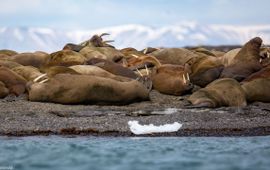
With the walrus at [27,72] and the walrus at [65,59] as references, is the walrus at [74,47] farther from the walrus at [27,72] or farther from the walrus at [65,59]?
the walrus at [27,72]

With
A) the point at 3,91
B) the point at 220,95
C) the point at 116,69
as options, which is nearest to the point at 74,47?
the point at 116,69

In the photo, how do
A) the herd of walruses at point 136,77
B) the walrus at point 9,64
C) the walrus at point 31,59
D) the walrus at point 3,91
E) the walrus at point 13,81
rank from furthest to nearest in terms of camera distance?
the walrus at point 31,59 < the walrus at point 9,64 < the walrus at point 13,81 < the walrus at point 3,91 < the herd of walruses at point 136,77

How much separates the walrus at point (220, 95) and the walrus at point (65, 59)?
5027 millimetres

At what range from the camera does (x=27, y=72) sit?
18.6 meters

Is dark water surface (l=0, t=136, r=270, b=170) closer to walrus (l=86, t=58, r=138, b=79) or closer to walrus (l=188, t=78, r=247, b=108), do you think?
walrus (l=188, t=78, r=247, b=108)

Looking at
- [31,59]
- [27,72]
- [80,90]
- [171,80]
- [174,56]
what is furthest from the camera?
[174,56]

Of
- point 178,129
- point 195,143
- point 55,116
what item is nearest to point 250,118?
point 178,129

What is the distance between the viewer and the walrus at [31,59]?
70.9 ft

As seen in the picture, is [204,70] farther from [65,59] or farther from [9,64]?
[9,64]

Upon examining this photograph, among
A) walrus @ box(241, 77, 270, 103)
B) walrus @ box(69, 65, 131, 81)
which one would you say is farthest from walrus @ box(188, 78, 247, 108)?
walrus @ box(69, 65, 131, 81)

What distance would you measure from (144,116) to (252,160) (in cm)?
495

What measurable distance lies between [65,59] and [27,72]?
2.16 m

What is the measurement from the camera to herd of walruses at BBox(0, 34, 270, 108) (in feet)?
53.1

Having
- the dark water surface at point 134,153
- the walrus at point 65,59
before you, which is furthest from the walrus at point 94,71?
the dark water surface at point 134,153
